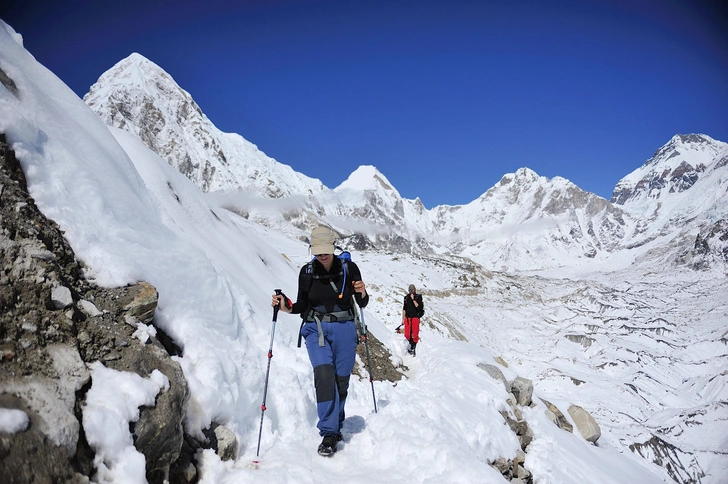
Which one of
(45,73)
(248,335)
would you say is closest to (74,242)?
(248,335)

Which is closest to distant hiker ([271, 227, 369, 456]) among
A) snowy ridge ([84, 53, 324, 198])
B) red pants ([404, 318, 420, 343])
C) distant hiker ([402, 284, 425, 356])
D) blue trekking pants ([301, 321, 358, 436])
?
blue trekking pants ([301, 321, 358, 436])

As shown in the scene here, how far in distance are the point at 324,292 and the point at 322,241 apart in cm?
70

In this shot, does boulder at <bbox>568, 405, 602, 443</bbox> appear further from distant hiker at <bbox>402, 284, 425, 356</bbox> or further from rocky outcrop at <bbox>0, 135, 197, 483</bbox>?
rocky outcrop at <bbox>0, 135, 197, 483</bbox>

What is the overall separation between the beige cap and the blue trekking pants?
3.22 feet

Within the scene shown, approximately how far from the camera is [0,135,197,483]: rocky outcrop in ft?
8.83

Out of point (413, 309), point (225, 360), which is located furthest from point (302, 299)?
point (413, 309)

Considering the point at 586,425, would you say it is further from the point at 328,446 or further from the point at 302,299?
the point at 302,299

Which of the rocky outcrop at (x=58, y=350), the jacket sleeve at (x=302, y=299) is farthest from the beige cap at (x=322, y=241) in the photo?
the rocky outcrop at (x=58, y=350)

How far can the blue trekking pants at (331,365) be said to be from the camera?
491 centimetres

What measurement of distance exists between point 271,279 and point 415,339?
5.32 meters

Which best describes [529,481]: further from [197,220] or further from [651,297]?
[651,297]

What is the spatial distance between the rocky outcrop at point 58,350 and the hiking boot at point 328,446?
5.11 feet

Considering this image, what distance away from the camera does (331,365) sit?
5.02 meters

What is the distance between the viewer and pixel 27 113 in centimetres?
519
